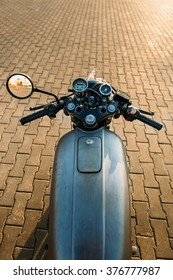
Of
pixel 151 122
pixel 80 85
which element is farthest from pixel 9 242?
pixel 151 122

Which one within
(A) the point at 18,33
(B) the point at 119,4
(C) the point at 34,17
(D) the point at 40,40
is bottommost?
(D) the point at 40,40

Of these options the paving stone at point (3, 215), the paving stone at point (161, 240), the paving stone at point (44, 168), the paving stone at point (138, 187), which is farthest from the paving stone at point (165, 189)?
the paving stone at point (3, 215)

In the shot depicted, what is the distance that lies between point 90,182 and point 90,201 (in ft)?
0.47

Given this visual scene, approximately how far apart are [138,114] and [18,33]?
7387 mm

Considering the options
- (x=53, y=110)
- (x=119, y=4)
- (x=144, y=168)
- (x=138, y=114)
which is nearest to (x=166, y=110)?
(x=144, y=168)

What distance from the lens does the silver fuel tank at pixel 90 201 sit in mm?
1702

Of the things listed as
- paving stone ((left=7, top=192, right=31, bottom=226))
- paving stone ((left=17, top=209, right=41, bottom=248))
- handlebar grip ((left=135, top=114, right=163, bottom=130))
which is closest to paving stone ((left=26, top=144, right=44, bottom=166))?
paving stone ((left=7, top=192, right=31, bottom=226))

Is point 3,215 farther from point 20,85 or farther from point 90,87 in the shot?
point 90,87

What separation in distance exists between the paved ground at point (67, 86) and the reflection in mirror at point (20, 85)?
62.6 inches

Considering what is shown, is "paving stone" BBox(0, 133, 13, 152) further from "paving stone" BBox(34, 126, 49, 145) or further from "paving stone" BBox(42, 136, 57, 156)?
"paving stone" BBox(42, 136, 57, 156)

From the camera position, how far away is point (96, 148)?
2061 millimetres

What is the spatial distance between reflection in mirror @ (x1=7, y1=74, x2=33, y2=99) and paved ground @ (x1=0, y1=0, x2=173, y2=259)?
1.59 meters

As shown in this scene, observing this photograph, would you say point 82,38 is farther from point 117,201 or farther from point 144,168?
point 117,201

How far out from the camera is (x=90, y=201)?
1.82m
